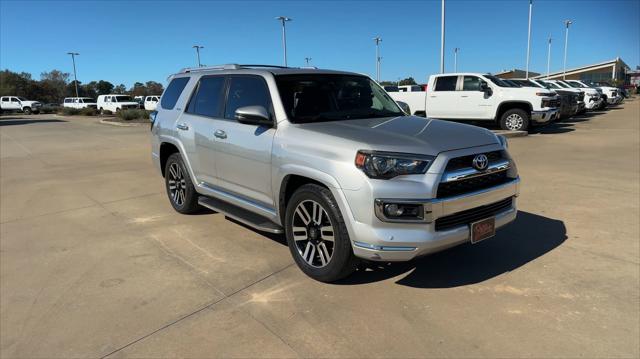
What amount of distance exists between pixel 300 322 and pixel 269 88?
2.24 m

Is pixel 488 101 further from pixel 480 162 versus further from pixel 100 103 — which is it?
pixel 100 103

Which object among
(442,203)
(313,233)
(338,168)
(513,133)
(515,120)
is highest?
(338,168)

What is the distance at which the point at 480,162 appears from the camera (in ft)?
11.5

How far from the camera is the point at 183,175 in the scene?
5.76 metres

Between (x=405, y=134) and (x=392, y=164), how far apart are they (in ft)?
1.60

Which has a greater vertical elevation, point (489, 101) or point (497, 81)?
point (497, 81)

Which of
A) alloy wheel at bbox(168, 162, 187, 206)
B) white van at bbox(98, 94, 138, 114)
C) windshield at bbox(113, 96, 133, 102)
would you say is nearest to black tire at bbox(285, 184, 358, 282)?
alloy wheel at bbox(168, 162, 187, 206)

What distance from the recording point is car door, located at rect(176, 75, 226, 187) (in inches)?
198

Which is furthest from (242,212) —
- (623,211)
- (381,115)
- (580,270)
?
(623,211)

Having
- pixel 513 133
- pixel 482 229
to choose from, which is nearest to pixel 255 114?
pixel 482 229

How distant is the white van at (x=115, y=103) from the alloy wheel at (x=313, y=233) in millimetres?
41188

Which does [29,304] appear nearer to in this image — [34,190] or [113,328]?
[113,328]

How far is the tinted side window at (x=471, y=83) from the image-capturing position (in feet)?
49.0

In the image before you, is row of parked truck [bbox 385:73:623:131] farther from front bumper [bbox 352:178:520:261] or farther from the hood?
front bumper [bbox 352:178:520:261]
